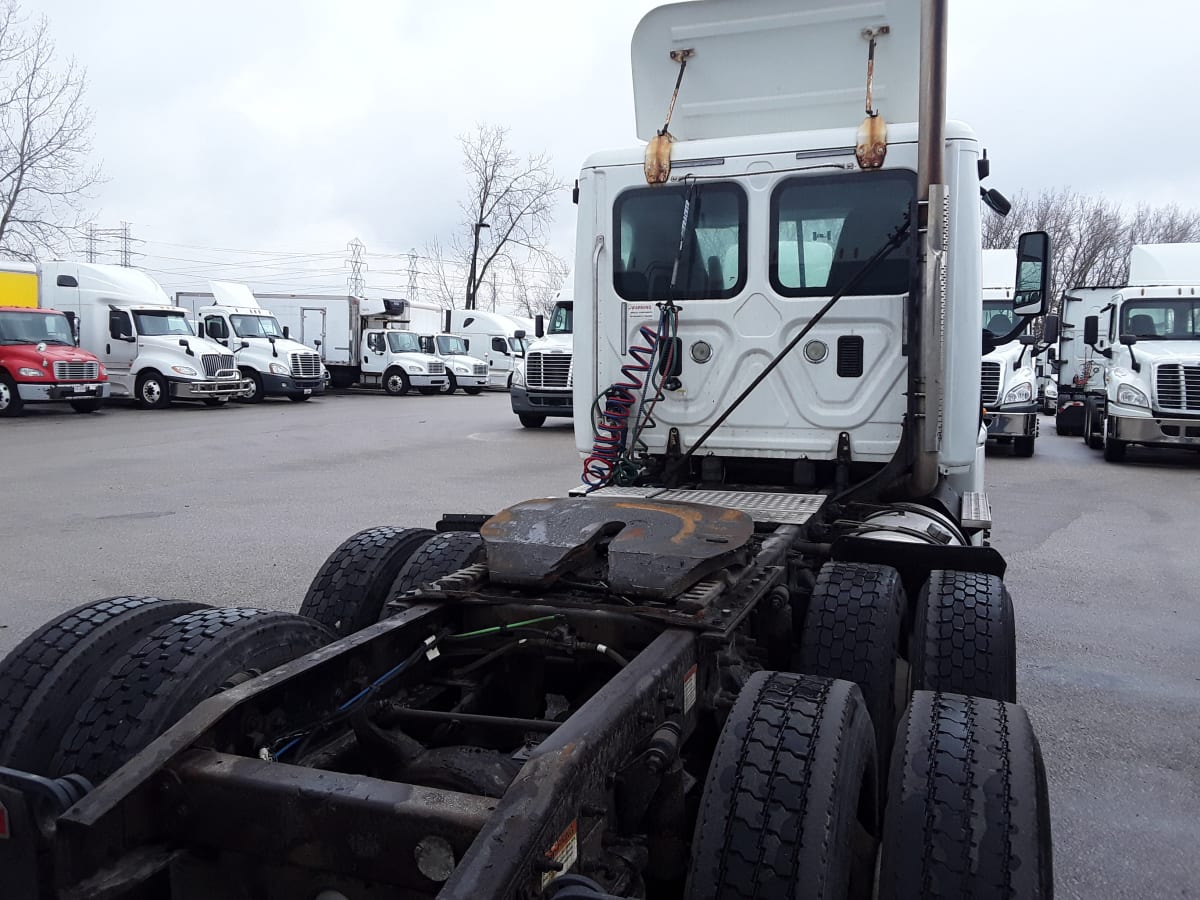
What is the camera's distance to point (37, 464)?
12.8 metres

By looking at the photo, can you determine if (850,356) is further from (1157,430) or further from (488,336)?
(488,336)

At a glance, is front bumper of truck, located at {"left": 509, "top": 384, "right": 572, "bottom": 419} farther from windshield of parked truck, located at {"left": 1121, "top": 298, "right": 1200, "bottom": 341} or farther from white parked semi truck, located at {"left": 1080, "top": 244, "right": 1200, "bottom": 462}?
windshield of parked truck, located at {"left": 1121, "top": 298, "right": 1200, "bottom": 341}

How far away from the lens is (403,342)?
3206 centimetres

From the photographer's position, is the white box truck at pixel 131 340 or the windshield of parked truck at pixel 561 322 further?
the white box truck at pixel 131 340

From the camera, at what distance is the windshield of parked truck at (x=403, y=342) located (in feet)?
105

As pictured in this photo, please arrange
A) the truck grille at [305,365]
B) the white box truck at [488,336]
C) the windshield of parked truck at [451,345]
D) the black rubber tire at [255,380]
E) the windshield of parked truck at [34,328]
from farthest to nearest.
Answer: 1. the white box truck at [488,336]
2. the windshield of parked truck at [451,345]
3. the truck grille at [305,365]
4. the black rubber tire at [255,380]
5. the windshield of parked truck at [34,328]

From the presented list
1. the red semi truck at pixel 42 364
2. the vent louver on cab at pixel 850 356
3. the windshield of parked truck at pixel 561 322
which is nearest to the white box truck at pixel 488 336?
the red semi truck at pixel 42 364

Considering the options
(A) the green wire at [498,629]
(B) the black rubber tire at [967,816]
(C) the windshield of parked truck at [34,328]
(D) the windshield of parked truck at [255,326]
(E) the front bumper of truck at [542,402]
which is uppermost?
(D) the windshield of parked truck at [255,326]

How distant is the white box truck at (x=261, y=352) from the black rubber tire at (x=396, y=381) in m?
4.20

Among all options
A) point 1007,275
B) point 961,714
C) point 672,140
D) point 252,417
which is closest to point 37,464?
point 252,417

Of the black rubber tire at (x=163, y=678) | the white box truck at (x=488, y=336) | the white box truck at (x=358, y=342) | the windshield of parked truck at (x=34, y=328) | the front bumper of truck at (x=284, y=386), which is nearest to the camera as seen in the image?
the black rubber tire at (x=163, y=678)

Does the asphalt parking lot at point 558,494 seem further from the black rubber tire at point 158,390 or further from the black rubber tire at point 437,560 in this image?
the black rubber tire at point 158,390

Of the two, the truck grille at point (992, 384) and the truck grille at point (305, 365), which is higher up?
the truck grille at point (305, 365)

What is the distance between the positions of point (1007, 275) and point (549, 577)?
15.1 m
